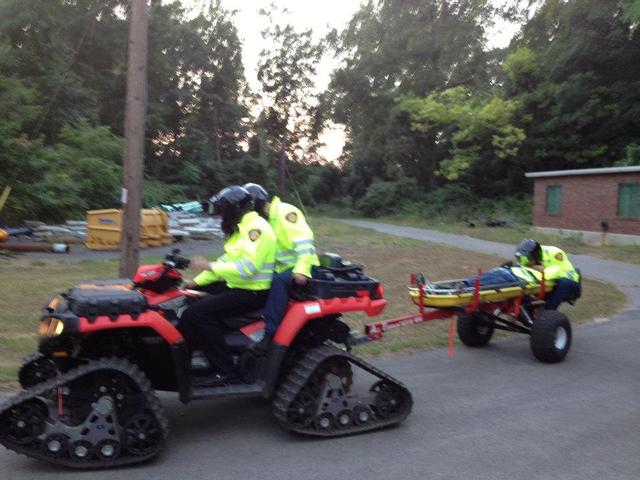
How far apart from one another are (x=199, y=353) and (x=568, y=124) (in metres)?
36.9

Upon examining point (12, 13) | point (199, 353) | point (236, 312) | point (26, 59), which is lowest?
point (199, 353)

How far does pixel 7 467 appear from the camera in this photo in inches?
174

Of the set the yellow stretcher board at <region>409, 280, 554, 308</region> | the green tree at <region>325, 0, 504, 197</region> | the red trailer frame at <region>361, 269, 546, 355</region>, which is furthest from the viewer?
the green tree at <region>325, 0, 504, 197</region>

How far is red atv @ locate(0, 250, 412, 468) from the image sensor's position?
4402mm

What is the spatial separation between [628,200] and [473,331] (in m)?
19.4

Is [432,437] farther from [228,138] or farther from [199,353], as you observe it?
[228,138]

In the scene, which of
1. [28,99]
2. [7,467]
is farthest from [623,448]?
[28,99]

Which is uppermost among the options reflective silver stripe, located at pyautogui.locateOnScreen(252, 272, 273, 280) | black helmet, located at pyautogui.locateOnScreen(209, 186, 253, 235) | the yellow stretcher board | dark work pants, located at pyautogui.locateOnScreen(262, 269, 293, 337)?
black helmet, located at pyautogui.locateOnScreen(209, 186, 253, 235)

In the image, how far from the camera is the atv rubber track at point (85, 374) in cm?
430

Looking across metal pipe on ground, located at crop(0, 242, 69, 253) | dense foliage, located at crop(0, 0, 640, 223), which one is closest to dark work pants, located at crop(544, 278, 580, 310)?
metal pipe on ground, located at crop(0, 242, 69, 253)

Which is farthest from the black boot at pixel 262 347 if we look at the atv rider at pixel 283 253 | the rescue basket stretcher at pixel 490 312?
the rescue basket stretcher at pixel 490 312

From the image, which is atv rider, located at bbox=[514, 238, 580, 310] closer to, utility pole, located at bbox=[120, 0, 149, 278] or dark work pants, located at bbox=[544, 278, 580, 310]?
dark work pants, located at bbox=[544, 278, 580, 310]

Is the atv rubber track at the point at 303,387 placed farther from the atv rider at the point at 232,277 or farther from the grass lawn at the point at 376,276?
the grass lawn at the point at 376,276

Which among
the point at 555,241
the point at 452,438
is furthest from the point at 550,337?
the point at 555,241
